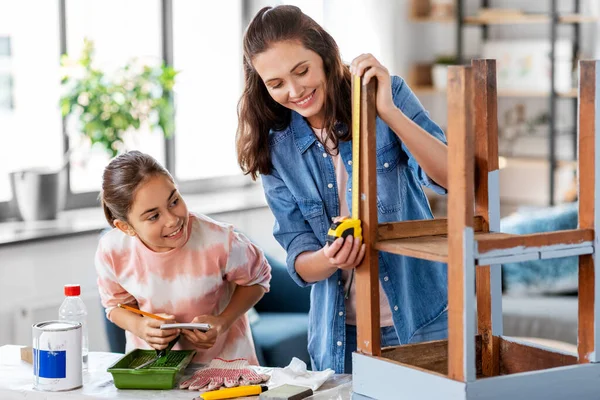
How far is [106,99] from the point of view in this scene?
12.7 ft

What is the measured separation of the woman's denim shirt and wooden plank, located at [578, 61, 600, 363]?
42cm

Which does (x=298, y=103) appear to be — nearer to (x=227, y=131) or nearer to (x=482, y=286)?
(x=482, y=286)

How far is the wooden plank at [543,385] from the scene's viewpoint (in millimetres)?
1409

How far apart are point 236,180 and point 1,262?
5.83ft

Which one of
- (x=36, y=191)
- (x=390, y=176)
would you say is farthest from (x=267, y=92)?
(x=36, y=191)

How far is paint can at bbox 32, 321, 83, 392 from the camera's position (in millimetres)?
1748

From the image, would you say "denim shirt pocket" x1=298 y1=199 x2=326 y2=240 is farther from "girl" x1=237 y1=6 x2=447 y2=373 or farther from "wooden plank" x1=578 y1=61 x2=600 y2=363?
"wooden plank" x1=578 y1=61 x2=600 y2=363

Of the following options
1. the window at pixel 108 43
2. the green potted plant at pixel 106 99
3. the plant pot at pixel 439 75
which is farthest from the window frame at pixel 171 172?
the plant pot at pixel 439 75

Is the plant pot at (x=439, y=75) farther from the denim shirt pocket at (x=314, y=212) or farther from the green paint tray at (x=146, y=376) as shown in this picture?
the green paint tray at (x=146, y=376)

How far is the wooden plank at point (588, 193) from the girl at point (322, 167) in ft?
1.08

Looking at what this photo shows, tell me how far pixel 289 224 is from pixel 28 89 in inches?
92.2

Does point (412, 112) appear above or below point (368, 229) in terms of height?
above

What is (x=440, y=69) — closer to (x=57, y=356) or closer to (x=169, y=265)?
(x=169, y=265)

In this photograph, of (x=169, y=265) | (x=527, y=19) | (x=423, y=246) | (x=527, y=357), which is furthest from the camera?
(x=527, y=19)
